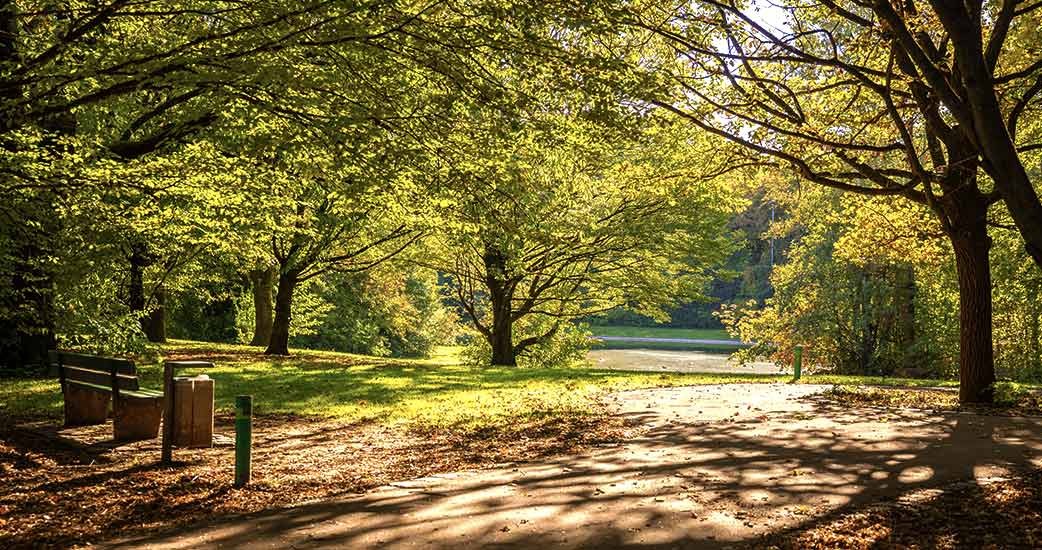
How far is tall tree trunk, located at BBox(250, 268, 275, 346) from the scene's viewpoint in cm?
2713

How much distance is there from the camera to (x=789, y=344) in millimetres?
25375

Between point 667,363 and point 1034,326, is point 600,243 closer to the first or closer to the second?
point 1034,326

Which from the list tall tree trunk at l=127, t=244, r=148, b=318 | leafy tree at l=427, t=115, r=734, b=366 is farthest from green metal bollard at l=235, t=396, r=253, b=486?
tall tree trunk at l=127, t=244, r=148, b=318

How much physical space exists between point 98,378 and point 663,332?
87.7 meters

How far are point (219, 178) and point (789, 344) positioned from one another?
63.3ft

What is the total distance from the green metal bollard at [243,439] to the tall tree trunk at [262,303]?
64.4ft

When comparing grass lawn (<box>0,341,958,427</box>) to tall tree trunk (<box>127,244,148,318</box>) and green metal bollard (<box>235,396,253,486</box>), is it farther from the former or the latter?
green metal bollard (<box>235,396,253,486</box>)

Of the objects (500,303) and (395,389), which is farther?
(500,303)

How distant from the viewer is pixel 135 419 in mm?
9508

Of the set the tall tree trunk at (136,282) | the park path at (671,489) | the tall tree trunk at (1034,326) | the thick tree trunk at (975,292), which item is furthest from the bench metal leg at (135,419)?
the tall tree trunk at (1034,326)

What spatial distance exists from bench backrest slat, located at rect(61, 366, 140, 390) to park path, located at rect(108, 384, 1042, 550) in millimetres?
3812

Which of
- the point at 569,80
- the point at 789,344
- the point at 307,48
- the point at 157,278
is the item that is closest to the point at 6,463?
the point at 307,48

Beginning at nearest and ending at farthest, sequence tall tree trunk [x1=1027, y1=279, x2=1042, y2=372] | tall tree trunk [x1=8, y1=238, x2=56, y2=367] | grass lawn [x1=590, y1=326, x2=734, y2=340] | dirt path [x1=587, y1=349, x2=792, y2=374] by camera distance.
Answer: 1. tall tree trunk [x1=8, y1=238, x2=56, y2=367]
2. tall tree trunk [x1=1027, y1=279, x2=1042, y2=372]
3. dirt path [x1=587, y1=349, x2=792, y2=374]
4. grass lawn [x1=590, y1=326, x2=734, y2=340]

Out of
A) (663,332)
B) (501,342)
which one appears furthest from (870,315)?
(663,332)
